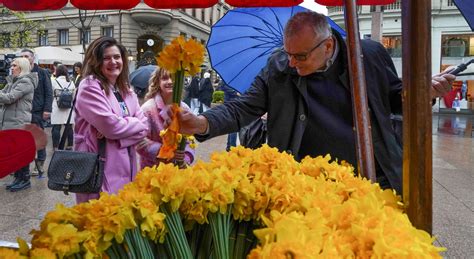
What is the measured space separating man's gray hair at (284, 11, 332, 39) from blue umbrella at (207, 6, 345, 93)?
210 centimetres

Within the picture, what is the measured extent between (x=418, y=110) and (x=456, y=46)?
27494 mm

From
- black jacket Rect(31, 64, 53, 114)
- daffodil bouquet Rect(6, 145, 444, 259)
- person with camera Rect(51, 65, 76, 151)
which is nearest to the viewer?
daffodil bouquet Rect(6, 145, 444, 259)

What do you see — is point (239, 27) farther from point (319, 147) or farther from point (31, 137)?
point (31, 137)

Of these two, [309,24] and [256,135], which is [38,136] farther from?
[256,135]

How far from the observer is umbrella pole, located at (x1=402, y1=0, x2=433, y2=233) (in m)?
1.06

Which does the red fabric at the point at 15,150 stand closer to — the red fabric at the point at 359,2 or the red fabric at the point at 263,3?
the red fabric at the point at 263,3

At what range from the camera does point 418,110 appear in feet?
3.55

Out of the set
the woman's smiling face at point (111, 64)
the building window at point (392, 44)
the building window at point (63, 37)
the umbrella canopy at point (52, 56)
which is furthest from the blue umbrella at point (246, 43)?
the building window at point (63, 37)

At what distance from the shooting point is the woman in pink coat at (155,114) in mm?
3379

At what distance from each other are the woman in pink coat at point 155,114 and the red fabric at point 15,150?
1811mm

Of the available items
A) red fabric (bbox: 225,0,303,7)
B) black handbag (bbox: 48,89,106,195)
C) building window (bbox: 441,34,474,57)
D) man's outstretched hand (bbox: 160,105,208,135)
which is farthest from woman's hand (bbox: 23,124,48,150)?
building window (bbox: 441,34,474,57)

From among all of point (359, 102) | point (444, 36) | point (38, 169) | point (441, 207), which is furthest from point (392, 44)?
point (359, 102)

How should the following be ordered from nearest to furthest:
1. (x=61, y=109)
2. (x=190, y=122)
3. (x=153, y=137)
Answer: (x=190, y=122) < (x=153, y=137) < (x=61, y=109)

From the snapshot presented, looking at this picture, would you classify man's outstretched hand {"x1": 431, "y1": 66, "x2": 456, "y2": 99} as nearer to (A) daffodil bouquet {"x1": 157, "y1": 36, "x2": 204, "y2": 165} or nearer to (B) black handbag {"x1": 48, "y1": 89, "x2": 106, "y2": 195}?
(A) daffodil bouquet {"x1": 157, "y1": 36, "x2": 204, "y2": 165}
